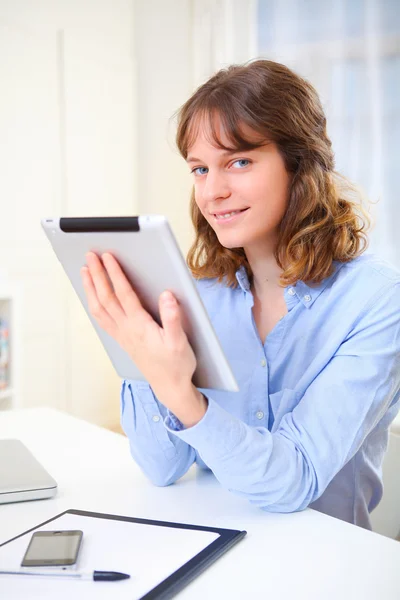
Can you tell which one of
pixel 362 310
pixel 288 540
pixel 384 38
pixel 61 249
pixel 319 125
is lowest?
pixel 288 540

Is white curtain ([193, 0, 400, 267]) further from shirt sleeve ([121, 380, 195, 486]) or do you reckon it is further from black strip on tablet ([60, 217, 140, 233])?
black strip on tablet ([60, 217, 140, 233])

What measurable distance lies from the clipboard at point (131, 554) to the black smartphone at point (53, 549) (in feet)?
0.05

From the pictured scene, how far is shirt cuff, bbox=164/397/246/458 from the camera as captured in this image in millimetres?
816

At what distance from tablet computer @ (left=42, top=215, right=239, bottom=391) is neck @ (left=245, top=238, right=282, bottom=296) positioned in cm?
44

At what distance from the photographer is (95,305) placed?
82 centimetres

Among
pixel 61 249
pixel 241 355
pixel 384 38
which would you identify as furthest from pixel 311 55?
pixel 61 249

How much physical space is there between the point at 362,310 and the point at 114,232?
0.46m

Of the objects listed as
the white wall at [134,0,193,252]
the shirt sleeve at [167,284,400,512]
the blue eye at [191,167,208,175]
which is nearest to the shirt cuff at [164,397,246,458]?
the shirt sleeve at [167,284,400,512]

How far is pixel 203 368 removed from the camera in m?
0.80

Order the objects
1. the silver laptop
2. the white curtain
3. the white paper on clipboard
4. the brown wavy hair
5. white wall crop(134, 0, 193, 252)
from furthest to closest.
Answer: white wall crop(134, 0, 193, 252), the white curtain, the brown wavy hair, the silver laptop, the white paper on clipboard

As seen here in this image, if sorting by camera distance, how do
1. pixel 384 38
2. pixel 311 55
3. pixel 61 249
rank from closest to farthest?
pixel 61 249, pixel 384 38, pixel 311 55

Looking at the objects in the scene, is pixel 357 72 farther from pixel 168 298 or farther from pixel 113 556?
pixel 113 556

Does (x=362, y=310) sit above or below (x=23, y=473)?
above

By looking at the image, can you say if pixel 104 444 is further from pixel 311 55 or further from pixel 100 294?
pixel 311 55
